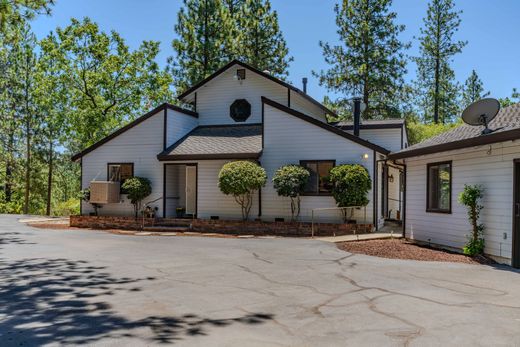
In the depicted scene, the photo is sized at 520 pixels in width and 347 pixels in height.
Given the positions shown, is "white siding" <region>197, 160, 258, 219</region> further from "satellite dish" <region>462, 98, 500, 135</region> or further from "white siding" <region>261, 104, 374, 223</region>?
"satellite dish" <region>462, 98, 500, 135</region>

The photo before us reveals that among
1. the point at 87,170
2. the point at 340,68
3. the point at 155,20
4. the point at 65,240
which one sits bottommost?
the point at 65,240

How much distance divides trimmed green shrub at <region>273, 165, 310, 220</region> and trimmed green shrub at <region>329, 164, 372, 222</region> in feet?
3.38

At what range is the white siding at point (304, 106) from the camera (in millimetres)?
20906

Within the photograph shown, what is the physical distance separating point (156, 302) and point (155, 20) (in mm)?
28425

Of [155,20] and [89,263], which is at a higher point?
[155,20]

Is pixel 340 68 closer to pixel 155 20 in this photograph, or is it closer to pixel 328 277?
pixel 155 20

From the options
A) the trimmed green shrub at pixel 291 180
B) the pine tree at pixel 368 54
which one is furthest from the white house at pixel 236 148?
the pine tree at pixel 368 54

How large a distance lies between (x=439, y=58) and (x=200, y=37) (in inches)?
778

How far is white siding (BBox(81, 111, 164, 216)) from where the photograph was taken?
19.1 m

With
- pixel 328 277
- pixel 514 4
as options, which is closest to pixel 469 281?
pixel 328 277

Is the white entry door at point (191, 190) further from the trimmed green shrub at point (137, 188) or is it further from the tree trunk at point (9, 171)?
the tree trunk at point (9, 171)

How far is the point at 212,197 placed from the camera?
18.1 metres

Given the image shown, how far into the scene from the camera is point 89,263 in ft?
30.8

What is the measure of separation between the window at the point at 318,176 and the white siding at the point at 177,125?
618 centimetres
